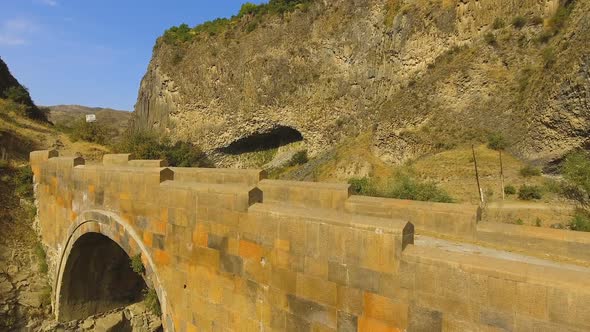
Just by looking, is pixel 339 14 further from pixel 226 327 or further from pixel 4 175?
pixel 226 327

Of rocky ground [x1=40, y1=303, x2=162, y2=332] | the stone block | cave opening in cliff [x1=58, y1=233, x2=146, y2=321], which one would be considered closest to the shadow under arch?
cave opening in cliff [x1=58, y1=233, x2=146, y2=321]

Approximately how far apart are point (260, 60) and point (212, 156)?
10.5 metres

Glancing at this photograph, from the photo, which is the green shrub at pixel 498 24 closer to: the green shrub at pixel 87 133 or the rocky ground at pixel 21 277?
the green shrub at pixel 87 133

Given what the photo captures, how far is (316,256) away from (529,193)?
47.0 feet

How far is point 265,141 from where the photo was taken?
34.6m

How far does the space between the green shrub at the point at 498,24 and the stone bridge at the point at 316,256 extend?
67.9 feet

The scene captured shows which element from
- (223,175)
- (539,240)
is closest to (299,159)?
(223,175)

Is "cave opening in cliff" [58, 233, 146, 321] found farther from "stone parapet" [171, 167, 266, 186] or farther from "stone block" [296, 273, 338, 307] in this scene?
"stone block" [296, 273, 338, 307]

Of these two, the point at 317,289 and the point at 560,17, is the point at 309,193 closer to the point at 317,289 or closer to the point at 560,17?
the point at 317,289

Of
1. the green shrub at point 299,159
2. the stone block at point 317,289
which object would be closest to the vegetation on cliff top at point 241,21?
the green shrub at point 299,159

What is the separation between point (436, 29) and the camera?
77.2ft

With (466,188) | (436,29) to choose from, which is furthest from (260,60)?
(466,188)

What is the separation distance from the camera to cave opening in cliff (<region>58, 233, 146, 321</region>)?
29.0ft

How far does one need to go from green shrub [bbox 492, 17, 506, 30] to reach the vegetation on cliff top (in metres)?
16.5
